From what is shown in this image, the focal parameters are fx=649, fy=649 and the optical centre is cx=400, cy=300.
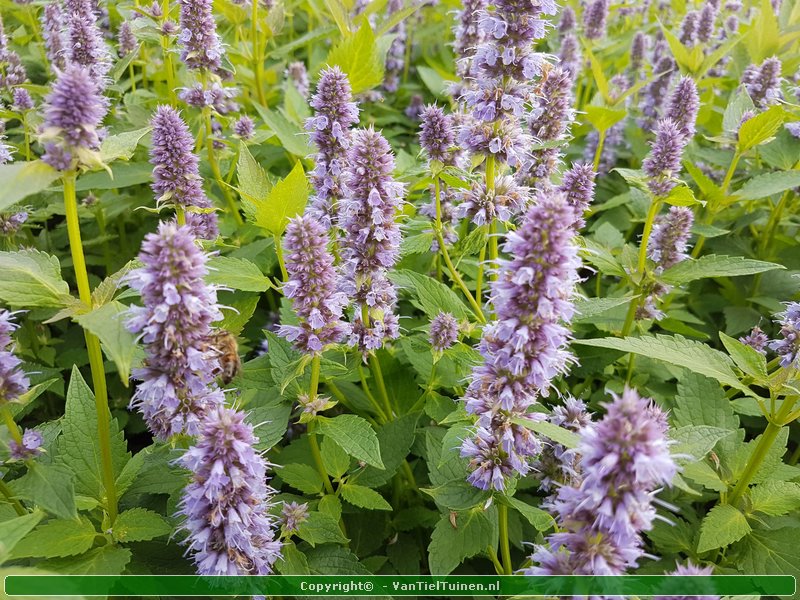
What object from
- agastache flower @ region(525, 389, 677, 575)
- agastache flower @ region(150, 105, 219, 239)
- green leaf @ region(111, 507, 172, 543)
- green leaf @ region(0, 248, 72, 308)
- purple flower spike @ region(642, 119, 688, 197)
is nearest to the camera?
agastache flower @ region(525, 389, 677, 575)

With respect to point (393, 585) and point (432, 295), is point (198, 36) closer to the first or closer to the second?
point (432, 295)

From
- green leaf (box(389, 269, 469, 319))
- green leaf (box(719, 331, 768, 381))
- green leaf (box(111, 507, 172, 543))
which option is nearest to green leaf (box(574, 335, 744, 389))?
green leaf (box(719, 331, 768, 381))

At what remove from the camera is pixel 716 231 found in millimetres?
4500

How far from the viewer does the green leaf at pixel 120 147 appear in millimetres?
2537

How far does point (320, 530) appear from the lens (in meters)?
2.99

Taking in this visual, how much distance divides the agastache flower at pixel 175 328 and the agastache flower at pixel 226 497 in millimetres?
135

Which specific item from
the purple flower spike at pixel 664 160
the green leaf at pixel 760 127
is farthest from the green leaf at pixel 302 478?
the green leaf at pixel 760 127

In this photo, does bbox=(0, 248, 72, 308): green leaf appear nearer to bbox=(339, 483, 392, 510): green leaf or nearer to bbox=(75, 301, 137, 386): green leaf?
bbox=(75, 301, 137, 386): green leaf

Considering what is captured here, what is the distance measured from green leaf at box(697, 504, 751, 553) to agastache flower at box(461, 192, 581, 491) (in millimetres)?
962

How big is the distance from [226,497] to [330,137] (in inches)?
80.1

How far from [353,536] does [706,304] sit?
353 cm

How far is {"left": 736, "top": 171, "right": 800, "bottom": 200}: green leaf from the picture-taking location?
4254 millimetres

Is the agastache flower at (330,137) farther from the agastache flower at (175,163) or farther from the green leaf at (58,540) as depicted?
the green leaf at (58,540)

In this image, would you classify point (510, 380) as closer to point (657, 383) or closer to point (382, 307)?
point (382, 307)
